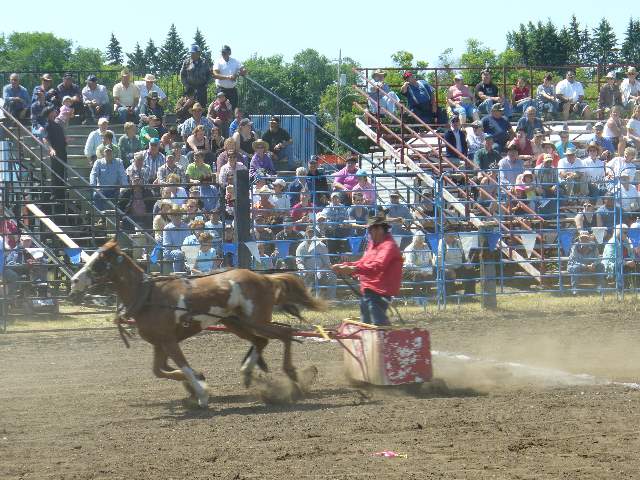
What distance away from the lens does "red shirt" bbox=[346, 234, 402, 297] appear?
1184 cm

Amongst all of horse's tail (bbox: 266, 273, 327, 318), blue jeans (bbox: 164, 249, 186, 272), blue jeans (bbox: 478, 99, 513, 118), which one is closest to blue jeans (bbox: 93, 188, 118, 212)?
blue jeans (bbox: 164, 249, 186, 272)

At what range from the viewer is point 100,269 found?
11.2 meters

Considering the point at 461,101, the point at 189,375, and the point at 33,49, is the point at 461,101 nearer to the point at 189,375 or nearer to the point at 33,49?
the point at 189,375

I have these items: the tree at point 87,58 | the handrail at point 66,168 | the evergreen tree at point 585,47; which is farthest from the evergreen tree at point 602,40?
the handrail at point 66,168

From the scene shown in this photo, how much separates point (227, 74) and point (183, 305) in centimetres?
1324

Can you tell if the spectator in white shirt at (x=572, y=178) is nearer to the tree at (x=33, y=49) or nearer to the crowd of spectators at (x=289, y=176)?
the crowd of spectators at (x=289, y=176)

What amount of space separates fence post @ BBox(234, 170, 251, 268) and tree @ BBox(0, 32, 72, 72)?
317 feet

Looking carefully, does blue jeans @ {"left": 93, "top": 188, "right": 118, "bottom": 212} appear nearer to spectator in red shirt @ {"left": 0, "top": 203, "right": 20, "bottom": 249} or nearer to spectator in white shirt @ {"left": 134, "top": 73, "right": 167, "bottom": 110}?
spectator in red shirt @ {"left": 0, "top": 203, "right": 20, "bottom": 249}

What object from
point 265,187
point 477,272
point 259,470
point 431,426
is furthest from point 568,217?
point 259,470

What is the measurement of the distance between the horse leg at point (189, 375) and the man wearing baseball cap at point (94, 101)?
13.4m

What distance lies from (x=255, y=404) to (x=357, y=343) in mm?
1338

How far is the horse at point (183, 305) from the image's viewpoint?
1115 cm

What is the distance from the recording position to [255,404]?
1135cm

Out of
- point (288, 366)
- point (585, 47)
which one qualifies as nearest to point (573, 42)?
point (585, 47)
